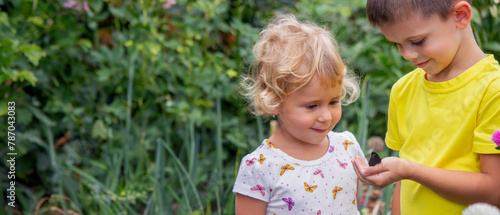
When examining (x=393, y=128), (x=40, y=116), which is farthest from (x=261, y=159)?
(x=40, y=116)

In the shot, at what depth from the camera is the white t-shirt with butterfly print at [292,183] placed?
1700 mm

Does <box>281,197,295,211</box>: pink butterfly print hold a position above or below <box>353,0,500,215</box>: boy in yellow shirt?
below

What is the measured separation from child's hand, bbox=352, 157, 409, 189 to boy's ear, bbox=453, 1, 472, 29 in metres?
0.40

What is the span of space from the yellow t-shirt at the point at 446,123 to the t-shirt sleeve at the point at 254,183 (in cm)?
44

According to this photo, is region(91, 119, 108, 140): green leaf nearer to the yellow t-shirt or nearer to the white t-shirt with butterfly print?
the white t-shirt with butterfly print

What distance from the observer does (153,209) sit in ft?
9.10

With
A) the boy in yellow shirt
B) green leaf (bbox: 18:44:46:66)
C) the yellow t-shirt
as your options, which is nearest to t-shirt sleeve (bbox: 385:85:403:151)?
the yellow t-shirt

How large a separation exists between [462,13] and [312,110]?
1.65 feet

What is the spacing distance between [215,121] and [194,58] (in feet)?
1.31

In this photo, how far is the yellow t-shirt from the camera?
1466 mm

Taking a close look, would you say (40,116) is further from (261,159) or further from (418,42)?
(418,42)

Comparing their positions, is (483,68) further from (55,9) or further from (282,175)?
(55,9)

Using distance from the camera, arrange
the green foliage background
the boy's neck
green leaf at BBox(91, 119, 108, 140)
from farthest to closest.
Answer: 1. green leaf at BBox(91, 119, 108, 140)
2. the green foliage background
3. the boy's neck

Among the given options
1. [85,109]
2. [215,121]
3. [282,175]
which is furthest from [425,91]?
[85,109]
